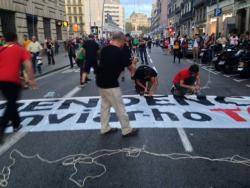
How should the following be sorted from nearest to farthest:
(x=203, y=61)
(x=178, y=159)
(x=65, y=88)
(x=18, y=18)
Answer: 1. (x=178, y=159)
2. (x=65, y=88)
3. (x=203, y=61)
4. (x=18, y=18)

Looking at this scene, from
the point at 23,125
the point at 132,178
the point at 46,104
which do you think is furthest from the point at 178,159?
the point at 46,104

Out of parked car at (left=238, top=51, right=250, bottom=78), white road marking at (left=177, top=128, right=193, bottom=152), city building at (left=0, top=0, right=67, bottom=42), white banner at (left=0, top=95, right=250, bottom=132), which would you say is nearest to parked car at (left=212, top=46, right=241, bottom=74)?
parked car at (left=238, top=51, right=250, bottom=78)

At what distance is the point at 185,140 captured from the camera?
18.7ft

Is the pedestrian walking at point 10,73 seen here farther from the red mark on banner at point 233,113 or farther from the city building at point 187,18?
the city building at point 187,18

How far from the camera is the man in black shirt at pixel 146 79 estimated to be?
9.57 m

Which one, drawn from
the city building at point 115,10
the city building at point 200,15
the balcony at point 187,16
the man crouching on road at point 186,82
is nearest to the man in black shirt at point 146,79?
the man crouching on road at point 186,82

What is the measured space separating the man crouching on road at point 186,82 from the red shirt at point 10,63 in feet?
15.3

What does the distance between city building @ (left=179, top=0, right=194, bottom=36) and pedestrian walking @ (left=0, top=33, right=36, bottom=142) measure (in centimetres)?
5717

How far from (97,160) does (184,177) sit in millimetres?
1339

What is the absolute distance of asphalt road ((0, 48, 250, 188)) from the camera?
13.6 ft

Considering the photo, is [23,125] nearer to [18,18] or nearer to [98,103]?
[98,103]

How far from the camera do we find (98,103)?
896 centimetres

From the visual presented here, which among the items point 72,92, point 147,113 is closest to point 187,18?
point 72,92

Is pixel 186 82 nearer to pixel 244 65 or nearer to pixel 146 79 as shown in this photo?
pixel 146 79
